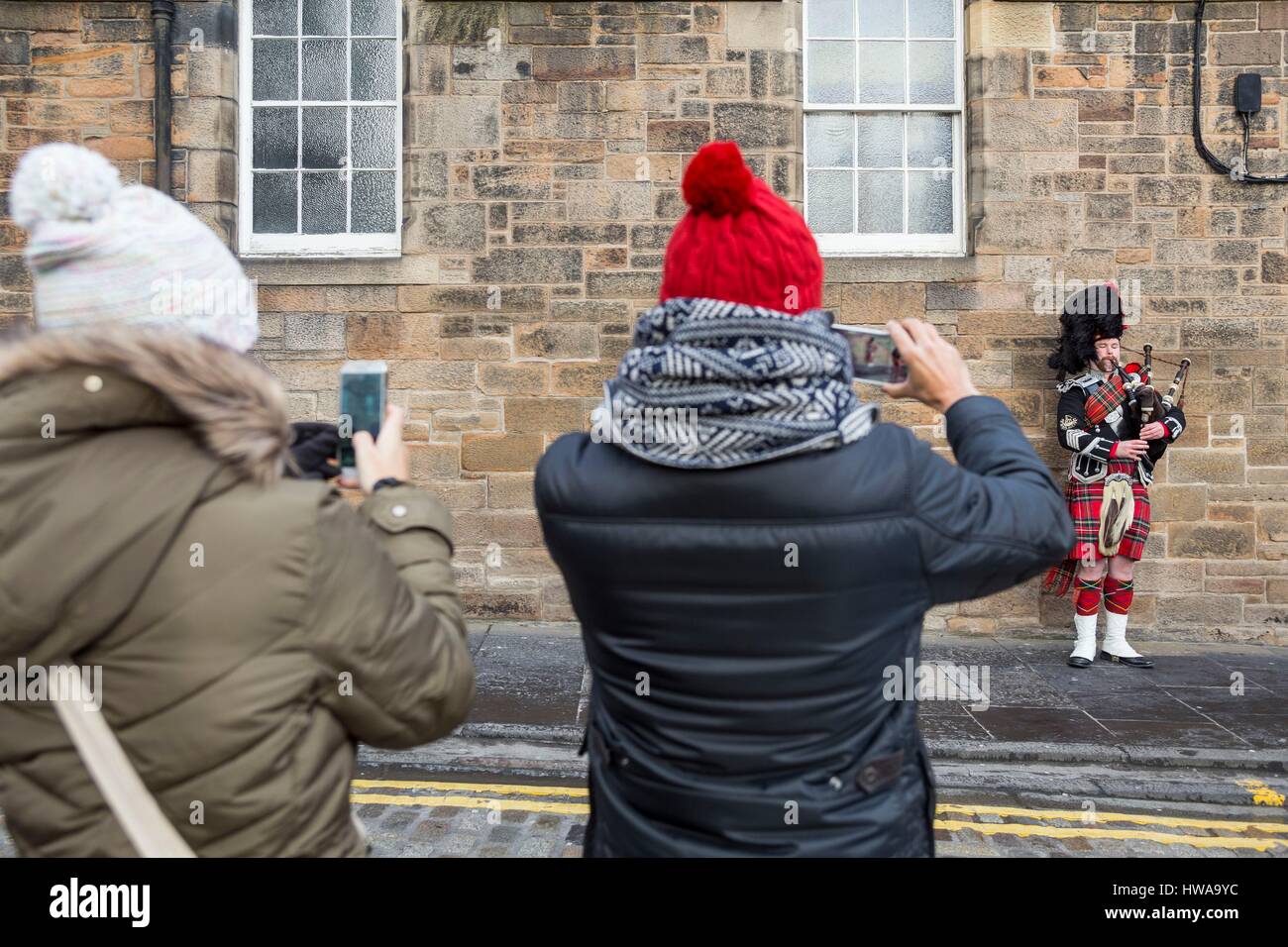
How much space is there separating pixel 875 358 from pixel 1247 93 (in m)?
8.00

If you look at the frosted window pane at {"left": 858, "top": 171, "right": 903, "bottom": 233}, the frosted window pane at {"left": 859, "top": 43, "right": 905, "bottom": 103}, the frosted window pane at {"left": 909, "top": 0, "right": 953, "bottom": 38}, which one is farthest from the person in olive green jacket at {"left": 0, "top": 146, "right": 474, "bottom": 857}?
the frosted window pane at {"left": 909, "top": 0, "right": 953, "bottom": 38}

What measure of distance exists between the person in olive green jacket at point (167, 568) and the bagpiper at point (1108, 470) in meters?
6.81

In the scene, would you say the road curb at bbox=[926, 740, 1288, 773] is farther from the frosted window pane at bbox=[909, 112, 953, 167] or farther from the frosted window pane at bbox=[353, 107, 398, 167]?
the frosted window pane at bbox=[353, 107, 398, 167]

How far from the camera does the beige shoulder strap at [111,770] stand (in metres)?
1.37

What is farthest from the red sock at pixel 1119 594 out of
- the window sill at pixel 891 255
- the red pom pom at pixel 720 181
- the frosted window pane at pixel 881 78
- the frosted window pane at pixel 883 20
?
the red pom pom at pixel 720 181

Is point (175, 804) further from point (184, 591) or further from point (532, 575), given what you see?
point (532, 575)

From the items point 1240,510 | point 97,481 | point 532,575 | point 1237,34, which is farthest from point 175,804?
point 1237,34

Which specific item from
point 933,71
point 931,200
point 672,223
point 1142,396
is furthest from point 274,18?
point 1142,396

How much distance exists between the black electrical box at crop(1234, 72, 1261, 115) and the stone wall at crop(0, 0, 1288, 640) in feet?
0.28

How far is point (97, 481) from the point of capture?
135cm

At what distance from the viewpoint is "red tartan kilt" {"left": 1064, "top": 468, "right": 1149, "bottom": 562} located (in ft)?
24.2

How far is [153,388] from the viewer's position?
139cm

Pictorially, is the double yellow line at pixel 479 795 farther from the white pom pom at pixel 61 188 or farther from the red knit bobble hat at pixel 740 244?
the white pom pom at pixel 61 188

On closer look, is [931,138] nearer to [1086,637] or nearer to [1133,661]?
[1086,637]
